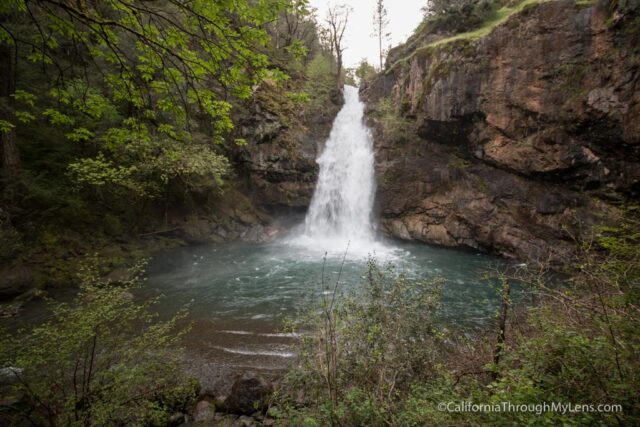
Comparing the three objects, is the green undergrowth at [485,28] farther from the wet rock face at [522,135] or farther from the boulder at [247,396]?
the boulder at [247,396]

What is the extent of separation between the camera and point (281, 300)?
8.89 metres

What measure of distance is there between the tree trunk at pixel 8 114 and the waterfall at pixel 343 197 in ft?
40.2

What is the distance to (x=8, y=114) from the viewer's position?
7969 mm

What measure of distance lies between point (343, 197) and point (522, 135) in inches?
370

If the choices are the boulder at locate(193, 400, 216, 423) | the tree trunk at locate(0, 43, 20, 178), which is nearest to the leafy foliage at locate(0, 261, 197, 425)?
the boulder at locate(193, 400, 216, 423)

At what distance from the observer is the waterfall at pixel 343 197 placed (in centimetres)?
1695

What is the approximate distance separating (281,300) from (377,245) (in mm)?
8328

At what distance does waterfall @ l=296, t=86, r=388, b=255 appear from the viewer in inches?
667

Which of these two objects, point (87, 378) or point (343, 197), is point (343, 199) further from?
point (87, 378)

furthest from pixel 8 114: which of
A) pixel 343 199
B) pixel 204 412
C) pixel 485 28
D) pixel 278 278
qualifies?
pixel 485 28

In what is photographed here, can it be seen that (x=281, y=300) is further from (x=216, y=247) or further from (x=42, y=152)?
(x=42, y=152)

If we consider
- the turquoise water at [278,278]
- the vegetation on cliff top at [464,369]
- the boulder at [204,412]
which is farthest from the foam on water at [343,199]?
the vegetation on cliff top at [464,369]

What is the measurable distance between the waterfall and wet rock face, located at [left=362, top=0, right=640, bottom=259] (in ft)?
4.74

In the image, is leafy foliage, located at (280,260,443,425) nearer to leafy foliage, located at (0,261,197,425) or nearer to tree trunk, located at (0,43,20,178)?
leafy foliage, located at (0,261,197,425)
